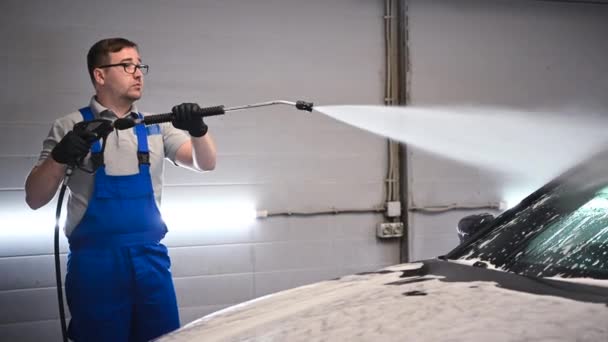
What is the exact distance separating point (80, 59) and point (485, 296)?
3.34 m

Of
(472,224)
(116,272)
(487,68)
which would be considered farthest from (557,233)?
(487,68)

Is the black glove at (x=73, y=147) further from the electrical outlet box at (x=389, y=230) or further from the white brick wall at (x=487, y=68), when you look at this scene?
the white brick wall at (x=487, y=68)

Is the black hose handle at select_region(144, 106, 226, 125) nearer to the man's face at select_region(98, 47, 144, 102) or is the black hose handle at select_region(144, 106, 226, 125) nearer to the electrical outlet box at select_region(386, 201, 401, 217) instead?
the man's face at select_region(98, 47, 144, 102)

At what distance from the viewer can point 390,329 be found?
3.86 feet

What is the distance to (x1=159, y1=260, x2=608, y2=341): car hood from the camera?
1109 millimetres

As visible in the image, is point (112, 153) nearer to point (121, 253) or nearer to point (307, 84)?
point (121, 253)

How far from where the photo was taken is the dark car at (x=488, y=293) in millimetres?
1137

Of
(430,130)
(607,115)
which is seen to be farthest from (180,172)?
(607,115)


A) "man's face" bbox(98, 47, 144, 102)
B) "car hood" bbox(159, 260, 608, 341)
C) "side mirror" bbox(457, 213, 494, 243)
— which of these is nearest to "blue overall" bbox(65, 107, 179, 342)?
"man's face" bbox(98, 47, 144, 102)

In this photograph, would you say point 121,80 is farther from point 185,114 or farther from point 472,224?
point 472,224

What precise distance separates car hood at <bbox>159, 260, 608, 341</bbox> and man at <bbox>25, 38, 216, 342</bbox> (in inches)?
33.3

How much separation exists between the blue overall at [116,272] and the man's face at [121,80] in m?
0.29

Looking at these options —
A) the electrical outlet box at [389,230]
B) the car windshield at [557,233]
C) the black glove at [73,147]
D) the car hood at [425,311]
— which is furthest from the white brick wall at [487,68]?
the car hood at [425,311]

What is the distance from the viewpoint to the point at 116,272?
2.39 meters
